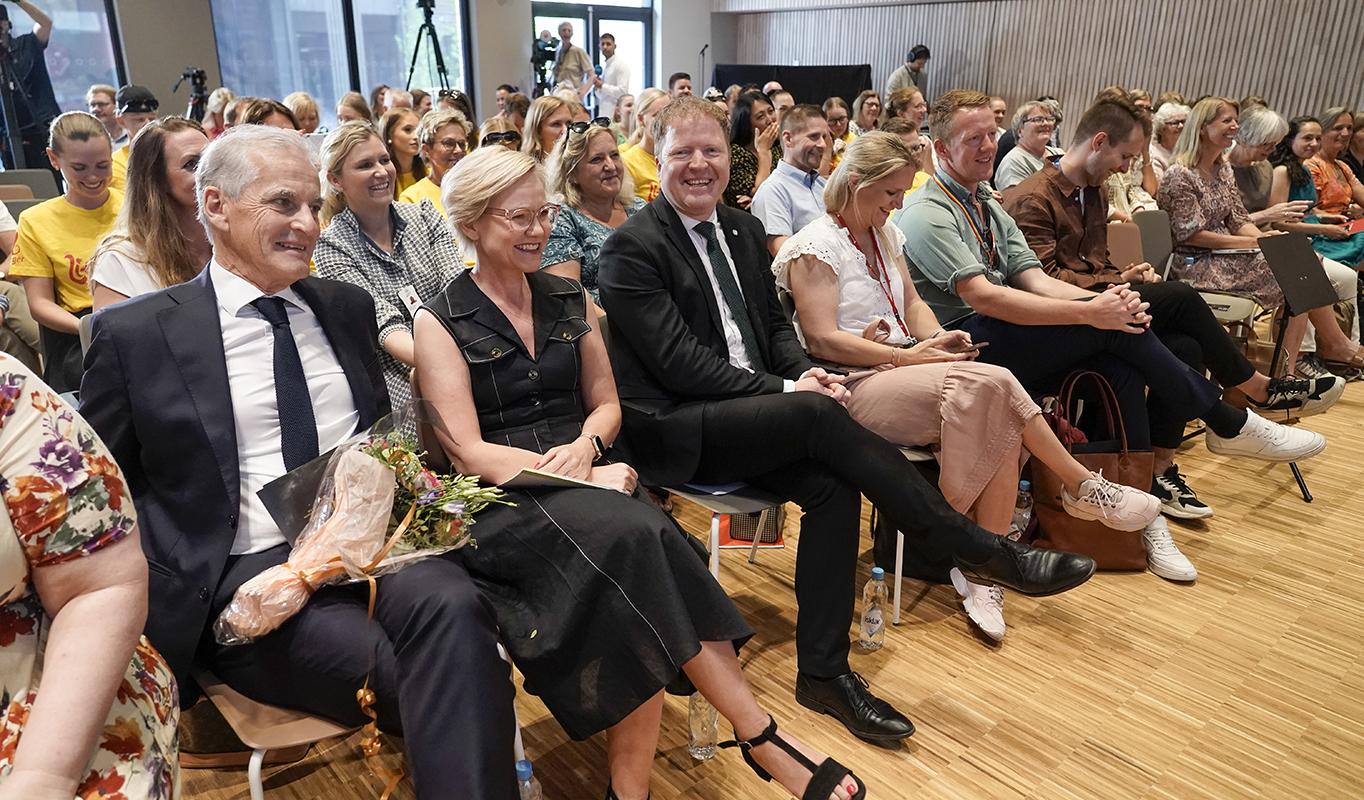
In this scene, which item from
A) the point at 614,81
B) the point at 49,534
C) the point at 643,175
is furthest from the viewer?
the point at 614,81

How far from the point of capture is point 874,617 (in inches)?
96.6

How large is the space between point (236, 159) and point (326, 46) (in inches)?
404

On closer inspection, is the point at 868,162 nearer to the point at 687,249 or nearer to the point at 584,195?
the point at 687,249

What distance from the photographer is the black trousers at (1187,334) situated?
3229mm

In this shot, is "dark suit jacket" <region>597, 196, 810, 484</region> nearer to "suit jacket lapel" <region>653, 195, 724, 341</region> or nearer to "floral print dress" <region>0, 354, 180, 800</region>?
"suit jacket lapel" <region>653, 195, 724, 341</region>

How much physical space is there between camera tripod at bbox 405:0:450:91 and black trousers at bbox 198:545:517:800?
30.5ft

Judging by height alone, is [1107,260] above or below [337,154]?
below

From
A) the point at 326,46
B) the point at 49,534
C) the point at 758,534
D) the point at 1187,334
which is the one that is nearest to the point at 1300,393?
the point at 1187,334

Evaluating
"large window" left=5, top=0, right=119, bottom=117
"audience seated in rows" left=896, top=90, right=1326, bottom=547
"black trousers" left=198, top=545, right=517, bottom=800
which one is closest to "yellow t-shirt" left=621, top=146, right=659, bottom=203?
"audience seated in rows" left=896, top=90, right=1326, bottom=547

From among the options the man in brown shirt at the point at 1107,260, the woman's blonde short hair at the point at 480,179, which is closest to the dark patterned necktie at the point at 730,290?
the woman's blonde short hair at the point at 480,179

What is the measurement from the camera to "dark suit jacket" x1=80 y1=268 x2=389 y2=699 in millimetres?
1445

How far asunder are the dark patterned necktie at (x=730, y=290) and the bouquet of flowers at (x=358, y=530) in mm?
1088

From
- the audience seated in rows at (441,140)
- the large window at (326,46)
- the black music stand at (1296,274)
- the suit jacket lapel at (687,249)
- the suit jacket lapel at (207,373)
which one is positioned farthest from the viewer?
the large window at (326,46)

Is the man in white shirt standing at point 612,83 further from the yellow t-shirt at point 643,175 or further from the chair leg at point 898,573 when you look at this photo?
the chair leg at point 898,573
